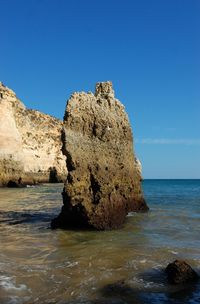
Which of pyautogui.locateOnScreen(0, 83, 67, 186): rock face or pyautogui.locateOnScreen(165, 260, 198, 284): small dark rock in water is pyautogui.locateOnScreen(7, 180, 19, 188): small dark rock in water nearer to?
pyautogui.locateOnScreen(0, 83, 67, 186): rock face

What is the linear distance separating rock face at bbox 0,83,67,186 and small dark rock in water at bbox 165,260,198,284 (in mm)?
38960

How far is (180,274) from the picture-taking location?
274 inches

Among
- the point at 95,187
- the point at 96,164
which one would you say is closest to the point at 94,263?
the point at 95,187

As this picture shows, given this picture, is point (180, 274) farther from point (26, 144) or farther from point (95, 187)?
point (26, 144)

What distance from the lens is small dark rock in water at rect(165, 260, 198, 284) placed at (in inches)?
272

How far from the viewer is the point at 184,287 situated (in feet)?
22.0

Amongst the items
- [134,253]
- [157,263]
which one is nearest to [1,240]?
[134,253]

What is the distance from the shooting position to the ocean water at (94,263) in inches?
252

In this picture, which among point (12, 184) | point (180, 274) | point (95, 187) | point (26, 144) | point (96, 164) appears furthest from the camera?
point (26, 144)

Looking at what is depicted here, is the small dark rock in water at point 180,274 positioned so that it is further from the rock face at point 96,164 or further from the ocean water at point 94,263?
the rock face at point 96,164

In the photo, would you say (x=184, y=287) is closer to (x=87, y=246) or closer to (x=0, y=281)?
(x=0, y=281)

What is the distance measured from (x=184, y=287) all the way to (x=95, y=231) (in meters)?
5.56

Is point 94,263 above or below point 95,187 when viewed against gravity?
below

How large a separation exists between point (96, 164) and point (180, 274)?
6275mm
